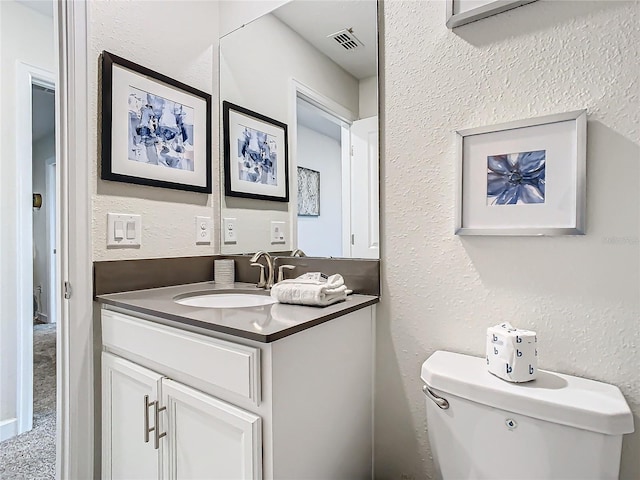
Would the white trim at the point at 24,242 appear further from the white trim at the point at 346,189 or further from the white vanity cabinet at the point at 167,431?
the white trim at the point at 346,189

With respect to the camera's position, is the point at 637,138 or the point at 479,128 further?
the point at 479,128

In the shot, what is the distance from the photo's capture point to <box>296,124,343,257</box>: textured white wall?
137 cm

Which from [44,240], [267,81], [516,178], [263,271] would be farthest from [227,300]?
[44,240]

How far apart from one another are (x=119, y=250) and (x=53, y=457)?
1190 mm

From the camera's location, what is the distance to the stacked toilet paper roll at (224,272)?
5.27 feet

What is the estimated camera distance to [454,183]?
108cm

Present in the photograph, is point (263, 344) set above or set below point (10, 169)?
below

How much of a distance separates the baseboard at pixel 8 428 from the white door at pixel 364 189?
206cm

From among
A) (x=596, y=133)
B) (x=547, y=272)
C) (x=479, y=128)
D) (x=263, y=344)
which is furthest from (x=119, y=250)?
(x=596, y=133)

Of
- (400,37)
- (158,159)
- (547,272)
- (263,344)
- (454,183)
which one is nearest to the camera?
(263,344)

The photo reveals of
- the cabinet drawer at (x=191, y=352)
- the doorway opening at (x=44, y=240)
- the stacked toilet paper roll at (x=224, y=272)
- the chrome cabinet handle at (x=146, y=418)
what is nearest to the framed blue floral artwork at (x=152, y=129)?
the stacked toilet paper roll at (x=224, y=272)

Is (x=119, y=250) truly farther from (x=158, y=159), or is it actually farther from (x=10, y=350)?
(x=10, y=350)

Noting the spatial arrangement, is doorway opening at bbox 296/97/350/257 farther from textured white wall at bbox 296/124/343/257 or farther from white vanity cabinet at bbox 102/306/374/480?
white vanity cabinet at bbox 102/306/374/480

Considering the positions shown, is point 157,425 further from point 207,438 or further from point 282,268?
point 282,268
